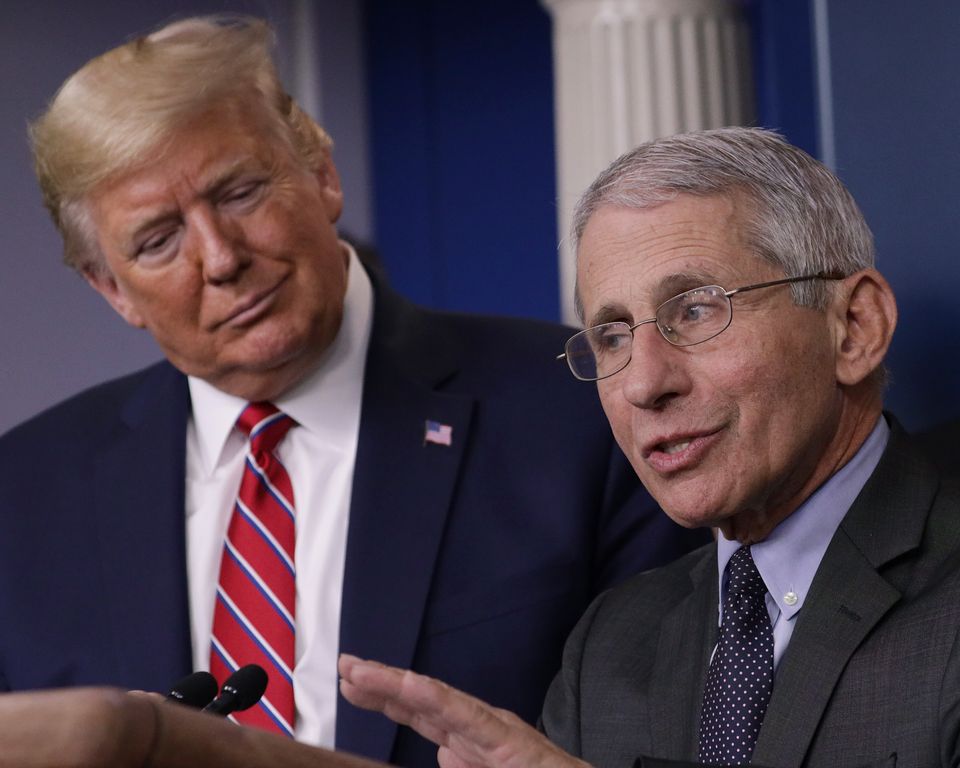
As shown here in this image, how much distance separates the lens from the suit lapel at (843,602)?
1.56m

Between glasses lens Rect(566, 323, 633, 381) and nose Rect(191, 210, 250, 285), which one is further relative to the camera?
nose Rect(191, 210, 250, 285)

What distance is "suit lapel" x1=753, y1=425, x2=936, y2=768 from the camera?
156cm

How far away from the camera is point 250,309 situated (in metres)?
2.13

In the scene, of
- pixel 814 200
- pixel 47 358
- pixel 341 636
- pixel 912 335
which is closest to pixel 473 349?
pixel 341 636

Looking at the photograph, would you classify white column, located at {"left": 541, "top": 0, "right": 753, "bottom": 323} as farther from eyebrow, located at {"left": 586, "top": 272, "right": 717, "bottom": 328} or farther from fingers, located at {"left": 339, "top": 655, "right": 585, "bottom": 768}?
fingers, located at {"left": 339, "top": 655, "right": 585, "bottom": 768}

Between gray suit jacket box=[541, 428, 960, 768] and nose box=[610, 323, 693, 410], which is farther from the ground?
nose box=[610, 323, 693, 410]

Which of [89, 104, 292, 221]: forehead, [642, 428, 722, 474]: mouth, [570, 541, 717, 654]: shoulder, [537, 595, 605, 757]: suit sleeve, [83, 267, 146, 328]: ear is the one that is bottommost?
[537, 595, 605, 757]: suit sleeve

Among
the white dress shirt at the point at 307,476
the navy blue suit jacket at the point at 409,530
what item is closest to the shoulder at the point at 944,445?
the navy blue suit jacket at the point at 409,530

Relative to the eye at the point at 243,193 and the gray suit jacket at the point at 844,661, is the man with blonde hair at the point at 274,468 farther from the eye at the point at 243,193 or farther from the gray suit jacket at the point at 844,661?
the gray suit jacket at the point at 844,661

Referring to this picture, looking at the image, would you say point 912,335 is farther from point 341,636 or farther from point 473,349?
point 341,636

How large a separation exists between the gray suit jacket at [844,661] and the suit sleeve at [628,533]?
317 mm

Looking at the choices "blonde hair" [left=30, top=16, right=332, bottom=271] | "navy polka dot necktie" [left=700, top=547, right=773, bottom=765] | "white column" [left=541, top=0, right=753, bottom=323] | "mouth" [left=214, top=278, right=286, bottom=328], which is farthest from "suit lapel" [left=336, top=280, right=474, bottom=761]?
"white column" [left=541, top=0, right=753, bottom=323]

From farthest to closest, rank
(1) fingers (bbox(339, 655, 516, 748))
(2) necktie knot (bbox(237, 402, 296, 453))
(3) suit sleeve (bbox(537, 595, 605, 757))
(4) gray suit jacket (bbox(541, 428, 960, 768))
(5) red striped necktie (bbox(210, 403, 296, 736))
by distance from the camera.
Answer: (2) necktie knot (bbox(237, 402, 296, 453)), (5) red striped necktie (bbox(210, 403, 296, 736)), (3) suit sleeve (bbox(537, 595, 605, 757)), (4) gray suit jacket (bbox(541, 428, 960, 768)), (1) fingers (bbox(339, 655, 516, 748))

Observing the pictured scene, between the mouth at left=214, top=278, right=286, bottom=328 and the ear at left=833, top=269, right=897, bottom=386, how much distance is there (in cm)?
83
